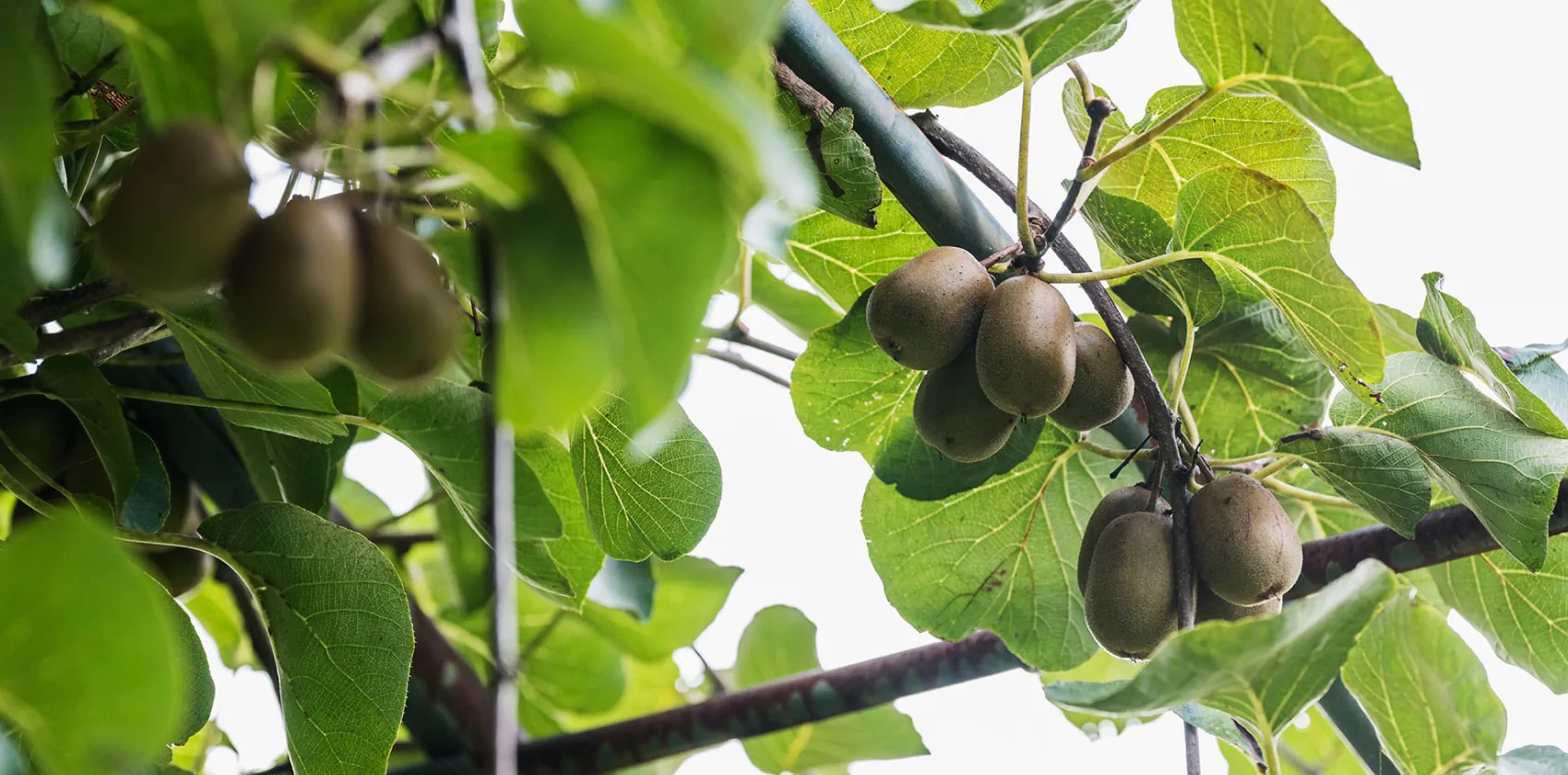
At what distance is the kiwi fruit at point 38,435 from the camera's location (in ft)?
2.74

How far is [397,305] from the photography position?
0.36 m

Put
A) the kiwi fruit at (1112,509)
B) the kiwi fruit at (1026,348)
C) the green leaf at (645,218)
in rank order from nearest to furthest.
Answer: the green leaf at (645,218) < the kiwi fruit at (1026,348) < the kiwi fruit at (1112,509)

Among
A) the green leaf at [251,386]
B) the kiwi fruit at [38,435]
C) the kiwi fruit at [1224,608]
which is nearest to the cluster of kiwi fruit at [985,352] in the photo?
the kiwi fruit at [1224,608]

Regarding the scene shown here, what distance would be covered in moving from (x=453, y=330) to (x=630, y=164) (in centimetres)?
9

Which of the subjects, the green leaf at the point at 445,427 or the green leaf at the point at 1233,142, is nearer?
the green leaf at the point at 445,427

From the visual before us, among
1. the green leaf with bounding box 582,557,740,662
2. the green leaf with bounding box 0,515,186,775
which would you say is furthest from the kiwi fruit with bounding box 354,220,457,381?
the green leaf with bounding box 582,557,740,662

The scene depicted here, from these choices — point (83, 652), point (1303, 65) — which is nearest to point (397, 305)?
point (83, 652)

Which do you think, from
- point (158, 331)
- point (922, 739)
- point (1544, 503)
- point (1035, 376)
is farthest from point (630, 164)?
point (922, 739)

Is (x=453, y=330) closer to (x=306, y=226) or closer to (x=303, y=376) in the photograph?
(x=306, y=226)

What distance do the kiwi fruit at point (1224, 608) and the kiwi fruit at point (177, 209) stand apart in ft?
2.14

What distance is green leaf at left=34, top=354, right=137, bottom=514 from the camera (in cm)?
73

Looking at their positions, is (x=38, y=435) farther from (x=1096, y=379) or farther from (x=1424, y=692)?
(x=1424, y=692)

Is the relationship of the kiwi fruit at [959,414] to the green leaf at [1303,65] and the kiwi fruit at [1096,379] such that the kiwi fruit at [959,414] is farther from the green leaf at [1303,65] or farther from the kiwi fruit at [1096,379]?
the green leaf at [1303,65]

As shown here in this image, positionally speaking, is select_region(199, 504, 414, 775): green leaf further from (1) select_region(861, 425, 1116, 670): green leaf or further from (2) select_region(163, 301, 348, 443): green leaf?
(1) select_region(861, 425, 1116, 670): green leaf
